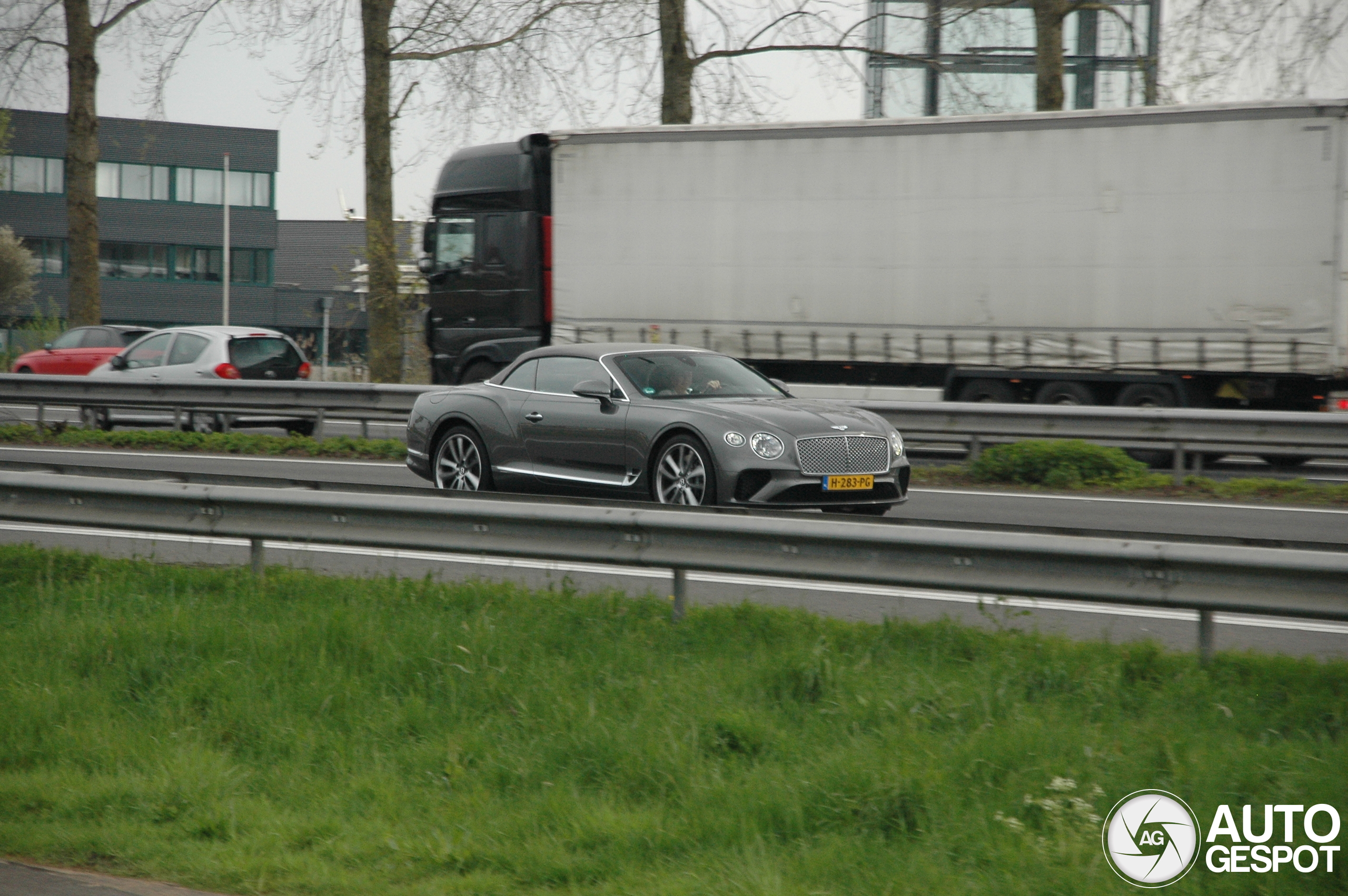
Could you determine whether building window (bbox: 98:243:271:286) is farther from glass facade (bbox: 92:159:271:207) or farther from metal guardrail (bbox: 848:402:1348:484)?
metal guardrail (bbox: 848:402:1348:484)

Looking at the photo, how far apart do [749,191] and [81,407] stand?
1030 cm

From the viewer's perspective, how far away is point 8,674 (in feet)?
19.3

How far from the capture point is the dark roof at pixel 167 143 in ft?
208

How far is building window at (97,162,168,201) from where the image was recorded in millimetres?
65875

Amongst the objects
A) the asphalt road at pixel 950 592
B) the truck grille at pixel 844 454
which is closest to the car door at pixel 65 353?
the asphalt road at pixel 950 592

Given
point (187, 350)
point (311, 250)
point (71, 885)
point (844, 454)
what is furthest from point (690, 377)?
point (311, 250)

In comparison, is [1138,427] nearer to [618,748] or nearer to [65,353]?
[618,748]

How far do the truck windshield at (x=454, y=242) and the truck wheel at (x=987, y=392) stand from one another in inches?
295

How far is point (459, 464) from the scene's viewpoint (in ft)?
36.3

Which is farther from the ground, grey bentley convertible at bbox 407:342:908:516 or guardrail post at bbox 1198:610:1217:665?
grey bentley convertible at bbox 407:342:908:516

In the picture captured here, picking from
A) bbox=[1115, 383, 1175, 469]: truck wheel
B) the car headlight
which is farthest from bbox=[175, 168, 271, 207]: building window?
the car headlight

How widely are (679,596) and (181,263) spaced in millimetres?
67423

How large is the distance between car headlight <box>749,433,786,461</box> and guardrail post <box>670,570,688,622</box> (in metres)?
2.74

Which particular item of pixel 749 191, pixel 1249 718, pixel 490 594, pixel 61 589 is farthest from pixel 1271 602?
pixel 749 191
